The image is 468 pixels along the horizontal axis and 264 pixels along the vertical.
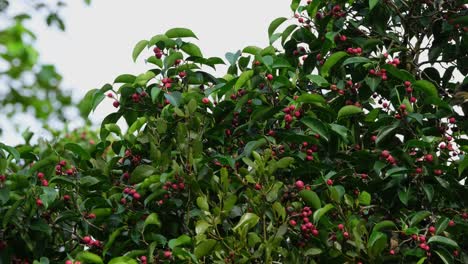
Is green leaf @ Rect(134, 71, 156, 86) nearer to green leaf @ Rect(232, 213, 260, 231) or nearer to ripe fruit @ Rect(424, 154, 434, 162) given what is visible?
green leaf @ Rect(232, 213, 260, 231)

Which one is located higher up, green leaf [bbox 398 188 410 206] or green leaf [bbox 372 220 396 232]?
green leaf [bbox 398 188 410 206]

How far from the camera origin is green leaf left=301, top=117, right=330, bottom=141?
4.18 meters

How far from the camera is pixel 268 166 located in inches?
156

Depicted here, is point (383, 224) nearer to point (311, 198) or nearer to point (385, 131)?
point (311, 198)

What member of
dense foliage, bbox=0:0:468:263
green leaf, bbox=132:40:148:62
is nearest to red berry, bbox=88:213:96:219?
dense foliage, bbox=0:0:468:263

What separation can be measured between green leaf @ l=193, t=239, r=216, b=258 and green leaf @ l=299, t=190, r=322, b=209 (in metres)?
0.46

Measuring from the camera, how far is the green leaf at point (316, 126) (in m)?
4.18

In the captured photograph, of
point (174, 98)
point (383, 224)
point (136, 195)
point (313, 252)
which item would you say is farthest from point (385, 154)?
point (136, 195)

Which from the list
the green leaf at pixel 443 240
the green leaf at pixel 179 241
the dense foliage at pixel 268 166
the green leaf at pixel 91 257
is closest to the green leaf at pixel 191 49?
the dense foliage at pixel 268 166

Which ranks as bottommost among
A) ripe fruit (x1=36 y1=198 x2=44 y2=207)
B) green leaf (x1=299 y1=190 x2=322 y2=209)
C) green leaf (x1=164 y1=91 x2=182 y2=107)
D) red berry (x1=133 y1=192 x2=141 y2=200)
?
green leaf (x1=299 y1=190 x2=322 y2=209)

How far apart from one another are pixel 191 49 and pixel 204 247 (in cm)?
Answer: 125

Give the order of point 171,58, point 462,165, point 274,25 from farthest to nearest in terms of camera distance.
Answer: point 274,25
point 171,58
point 462,165

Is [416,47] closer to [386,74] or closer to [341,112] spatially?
[386,74]

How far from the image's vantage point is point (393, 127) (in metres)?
4.28
